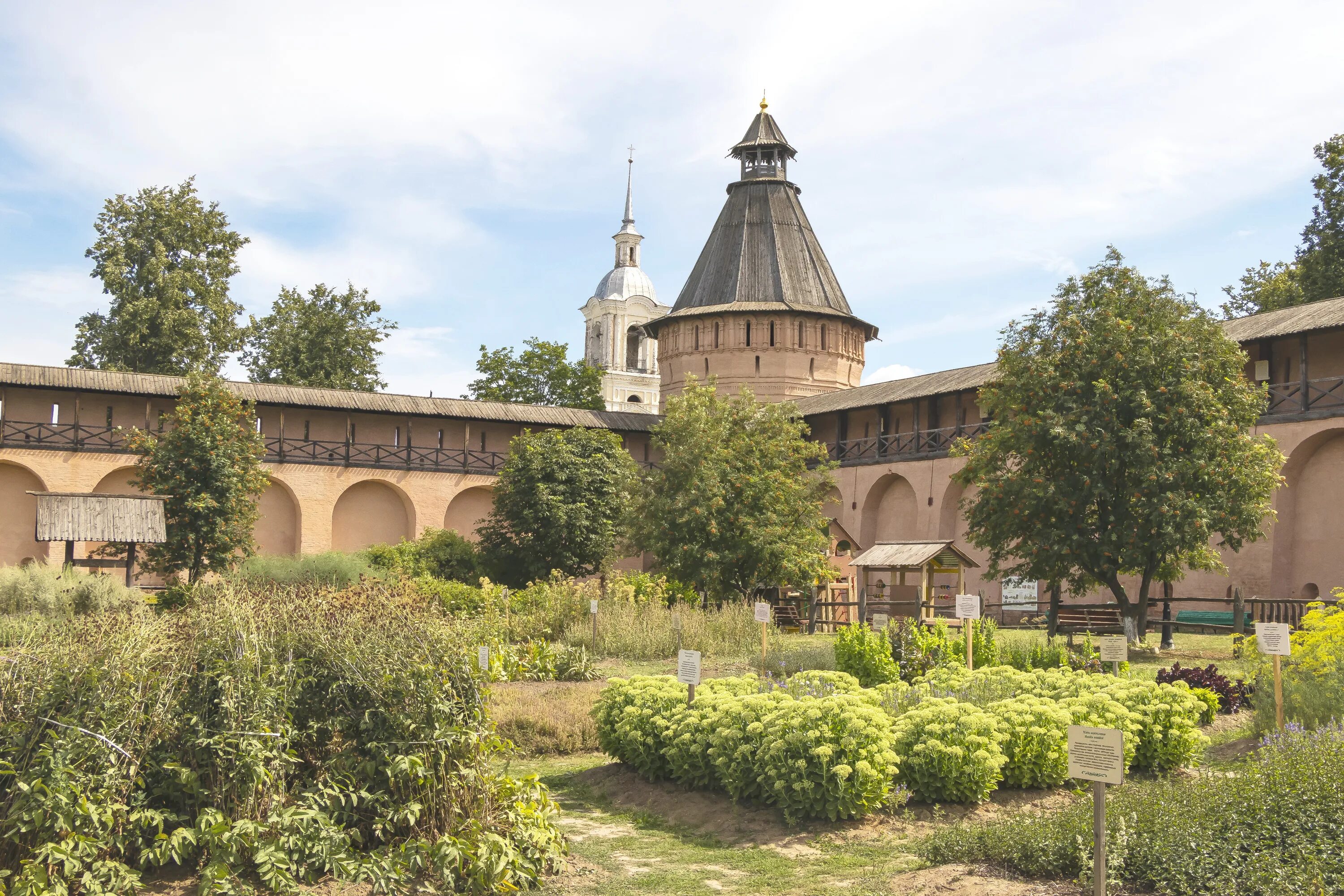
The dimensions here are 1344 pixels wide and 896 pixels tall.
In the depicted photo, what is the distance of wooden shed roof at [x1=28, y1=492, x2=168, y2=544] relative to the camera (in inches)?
765

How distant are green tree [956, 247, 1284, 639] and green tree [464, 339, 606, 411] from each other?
2619 centimetres

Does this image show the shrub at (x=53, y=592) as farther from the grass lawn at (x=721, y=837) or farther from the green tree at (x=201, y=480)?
the grass lawn at (x=721, y=837)

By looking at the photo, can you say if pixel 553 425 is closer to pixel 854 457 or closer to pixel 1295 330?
pixel 854 457

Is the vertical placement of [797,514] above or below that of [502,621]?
above

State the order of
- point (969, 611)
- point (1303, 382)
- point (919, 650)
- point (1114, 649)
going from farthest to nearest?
1. point (1303, 382)
2. point (919, 650)
3. point (969, 611)
4. point (1114, 649)

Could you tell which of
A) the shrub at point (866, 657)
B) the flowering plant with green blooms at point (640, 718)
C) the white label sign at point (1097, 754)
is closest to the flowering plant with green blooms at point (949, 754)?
the flowering plant with green blooms at point (640, 718)

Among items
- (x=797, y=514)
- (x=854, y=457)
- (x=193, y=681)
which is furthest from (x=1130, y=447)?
(x=854, y=457)

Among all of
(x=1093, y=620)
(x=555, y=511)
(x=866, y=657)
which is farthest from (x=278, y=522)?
(x=866, y=657)

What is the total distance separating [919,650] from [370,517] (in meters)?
21.3

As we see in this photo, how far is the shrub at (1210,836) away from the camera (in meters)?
4.80

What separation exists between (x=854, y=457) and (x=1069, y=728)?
82.9 feet

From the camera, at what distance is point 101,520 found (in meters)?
19.7

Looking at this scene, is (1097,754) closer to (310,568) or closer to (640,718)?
(640,718)

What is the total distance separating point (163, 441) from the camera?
861 inches
